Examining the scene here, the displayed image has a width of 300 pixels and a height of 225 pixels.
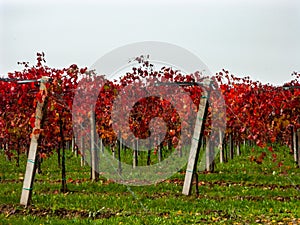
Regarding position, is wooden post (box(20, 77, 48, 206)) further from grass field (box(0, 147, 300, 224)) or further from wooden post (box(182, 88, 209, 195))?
wooden post (box(182, 88, 209, 195))

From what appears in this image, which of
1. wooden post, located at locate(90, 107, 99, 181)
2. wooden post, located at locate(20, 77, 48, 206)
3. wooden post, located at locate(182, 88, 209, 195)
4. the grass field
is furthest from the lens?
wooden post, located at locate(90, 107, 99, 181)

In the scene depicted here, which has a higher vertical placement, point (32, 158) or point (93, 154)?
point (93, 154)

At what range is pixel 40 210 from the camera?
828cm

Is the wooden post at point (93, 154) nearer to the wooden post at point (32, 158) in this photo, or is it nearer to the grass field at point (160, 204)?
the grass field at point (160, 204)

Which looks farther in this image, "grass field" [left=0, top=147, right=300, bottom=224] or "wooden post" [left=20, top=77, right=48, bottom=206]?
"wooden post" [left=20, top=77, right=48, bottom=206]

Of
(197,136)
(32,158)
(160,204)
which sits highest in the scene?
(197,136)

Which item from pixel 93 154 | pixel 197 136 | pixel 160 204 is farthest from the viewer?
pixel 93 154

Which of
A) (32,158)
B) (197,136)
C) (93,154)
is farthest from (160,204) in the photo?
(93,154)

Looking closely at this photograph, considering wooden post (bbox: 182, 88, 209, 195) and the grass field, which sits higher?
wooden post (bbox: 182, 88, 209, 195)

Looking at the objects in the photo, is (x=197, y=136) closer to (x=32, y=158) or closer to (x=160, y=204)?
(x=160, y=204)

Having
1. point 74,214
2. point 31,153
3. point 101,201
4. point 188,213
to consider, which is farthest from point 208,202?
point 31,153

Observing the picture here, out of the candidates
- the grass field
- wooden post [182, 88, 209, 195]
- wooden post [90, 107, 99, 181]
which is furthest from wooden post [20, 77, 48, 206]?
wooden post [90, 107, 99, 181]

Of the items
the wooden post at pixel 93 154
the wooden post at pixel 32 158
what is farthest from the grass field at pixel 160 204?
the wooden post at pixel 93 154

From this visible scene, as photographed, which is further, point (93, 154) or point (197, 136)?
point (93, 154)
